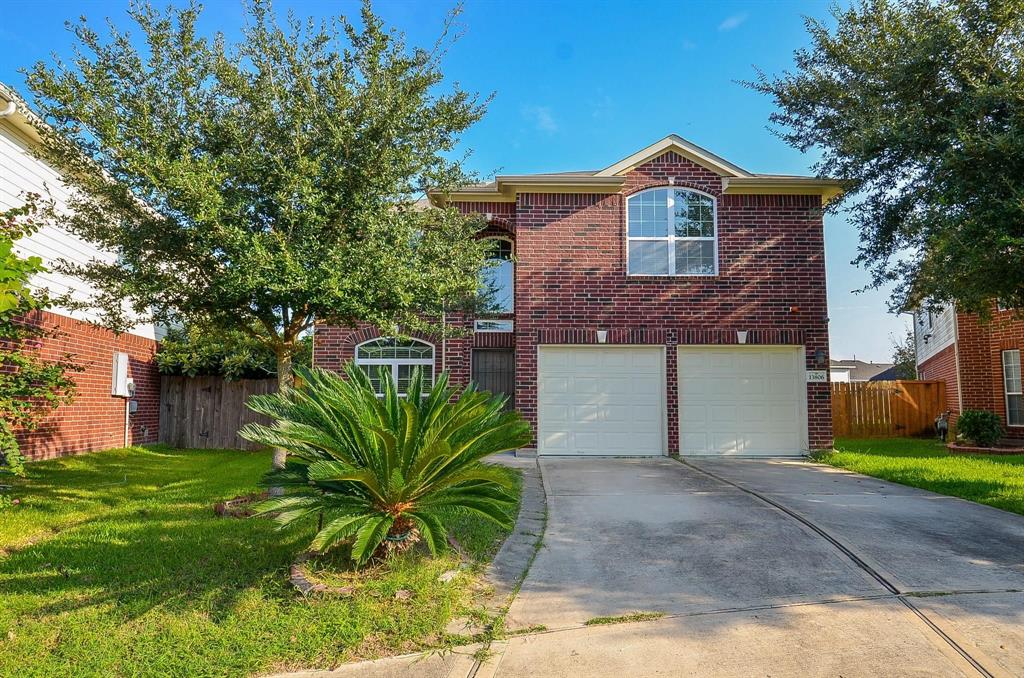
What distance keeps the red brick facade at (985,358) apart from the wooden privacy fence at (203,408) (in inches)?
664

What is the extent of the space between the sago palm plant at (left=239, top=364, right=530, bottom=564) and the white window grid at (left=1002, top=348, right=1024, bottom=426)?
15595 mm

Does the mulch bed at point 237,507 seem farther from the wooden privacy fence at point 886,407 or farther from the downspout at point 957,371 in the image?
the downspout at point 957,371

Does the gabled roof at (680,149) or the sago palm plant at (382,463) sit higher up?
the gabled roof at (680,149)

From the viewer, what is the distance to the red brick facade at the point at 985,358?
50.4 feet

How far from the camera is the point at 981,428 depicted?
13703 millimetres

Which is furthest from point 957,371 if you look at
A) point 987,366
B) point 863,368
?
point 863,368

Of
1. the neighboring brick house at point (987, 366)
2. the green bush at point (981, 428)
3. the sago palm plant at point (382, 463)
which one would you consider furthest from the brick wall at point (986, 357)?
the sago palm plant at point (382, 463)

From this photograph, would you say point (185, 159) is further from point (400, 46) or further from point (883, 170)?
point (883, 170)

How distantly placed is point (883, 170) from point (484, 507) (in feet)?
29.7

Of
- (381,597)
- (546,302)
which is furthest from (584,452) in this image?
(381,597)

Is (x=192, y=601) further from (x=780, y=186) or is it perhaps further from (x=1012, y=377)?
(x=1012, y=377)

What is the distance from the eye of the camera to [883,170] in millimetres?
10219

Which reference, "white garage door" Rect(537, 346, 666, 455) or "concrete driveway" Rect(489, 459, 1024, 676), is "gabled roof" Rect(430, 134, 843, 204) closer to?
"white garage door" Rect(537, 346, 666, 455)

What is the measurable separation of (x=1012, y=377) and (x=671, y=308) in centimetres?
931
